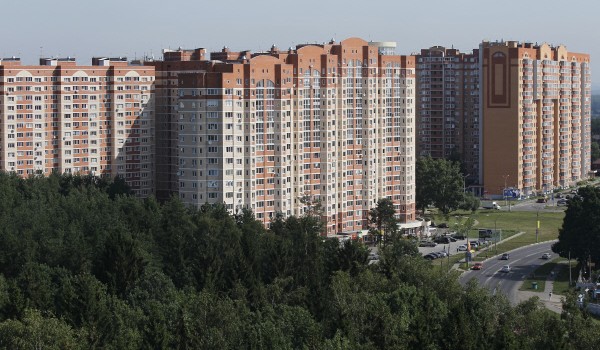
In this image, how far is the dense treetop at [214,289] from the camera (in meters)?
48.8

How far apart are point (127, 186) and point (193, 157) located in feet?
19.5

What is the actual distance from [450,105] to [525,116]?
8094mm

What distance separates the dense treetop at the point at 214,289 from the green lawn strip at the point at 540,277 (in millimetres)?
6043

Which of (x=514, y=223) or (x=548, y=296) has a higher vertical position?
(x=514, y=223)

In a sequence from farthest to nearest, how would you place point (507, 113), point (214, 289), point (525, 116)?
1. point (525, 116)
2. point (507, 113)
3. point (214, 289)

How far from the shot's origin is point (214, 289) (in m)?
60.5

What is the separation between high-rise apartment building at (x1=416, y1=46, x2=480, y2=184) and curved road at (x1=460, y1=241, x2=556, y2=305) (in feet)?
96.7

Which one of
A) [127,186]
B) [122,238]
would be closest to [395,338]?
[122,238]

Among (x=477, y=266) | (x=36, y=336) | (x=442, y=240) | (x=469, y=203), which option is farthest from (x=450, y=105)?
(x=36, y=336)

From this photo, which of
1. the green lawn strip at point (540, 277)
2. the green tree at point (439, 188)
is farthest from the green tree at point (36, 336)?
the green tree at point (439, 188)

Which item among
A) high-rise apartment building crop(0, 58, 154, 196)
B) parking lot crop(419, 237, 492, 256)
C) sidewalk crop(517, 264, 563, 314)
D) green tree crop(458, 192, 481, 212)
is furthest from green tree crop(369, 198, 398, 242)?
green tree crop(458, 192, 481, 212)

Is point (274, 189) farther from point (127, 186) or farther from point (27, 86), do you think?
point (27, 86)

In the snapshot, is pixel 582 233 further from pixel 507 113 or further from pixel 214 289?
pixel 507 113

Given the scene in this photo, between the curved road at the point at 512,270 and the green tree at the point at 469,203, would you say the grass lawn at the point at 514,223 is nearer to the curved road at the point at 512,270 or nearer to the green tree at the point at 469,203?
the green tree at the point at 469,203
